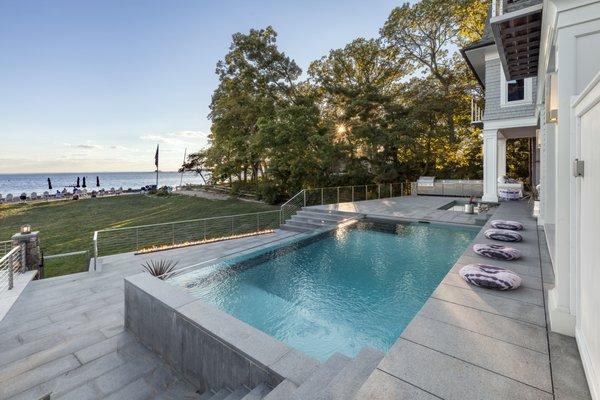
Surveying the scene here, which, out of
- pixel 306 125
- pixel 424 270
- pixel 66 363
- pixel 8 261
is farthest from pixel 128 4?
pixel 424 270

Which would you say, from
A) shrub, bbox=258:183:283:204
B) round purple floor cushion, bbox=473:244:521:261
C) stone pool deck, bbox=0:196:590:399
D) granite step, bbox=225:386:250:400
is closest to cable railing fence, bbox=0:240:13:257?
stone pool deck, bbox=0:196:590:399

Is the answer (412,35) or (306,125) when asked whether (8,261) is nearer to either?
(306,125)

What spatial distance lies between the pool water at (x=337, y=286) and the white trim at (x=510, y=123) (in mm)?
5468

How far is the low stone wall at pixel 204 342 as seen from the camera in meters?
2.57

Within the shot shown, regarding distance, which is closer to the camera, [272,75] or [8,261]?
[8,261]

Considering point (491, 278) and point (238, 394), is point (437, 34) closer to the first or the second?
point (491, 278)

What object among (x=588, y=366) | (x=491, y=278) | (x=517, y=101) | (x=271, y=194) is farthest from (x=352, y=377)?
(x=271, y=194)

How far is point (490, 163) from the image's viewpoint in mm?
11938

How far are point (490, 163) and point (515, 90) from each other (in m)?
2.99

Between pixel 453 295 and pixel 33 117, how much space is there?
25488mm

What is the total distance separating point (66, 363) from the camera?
3389mm

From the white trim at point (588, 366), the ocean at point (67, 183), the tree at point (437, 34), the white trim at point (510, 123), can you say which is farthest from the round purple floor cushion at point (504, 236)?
the ocean at point (67, 183)

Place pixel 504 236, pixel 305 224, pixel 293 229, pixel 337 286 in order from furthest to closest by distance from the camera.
A: pixel 305 224, pixel 293 229, pixel 337 286, pixel 504 236

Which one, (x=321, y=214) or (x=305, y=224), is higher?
(x=321, y=214)
